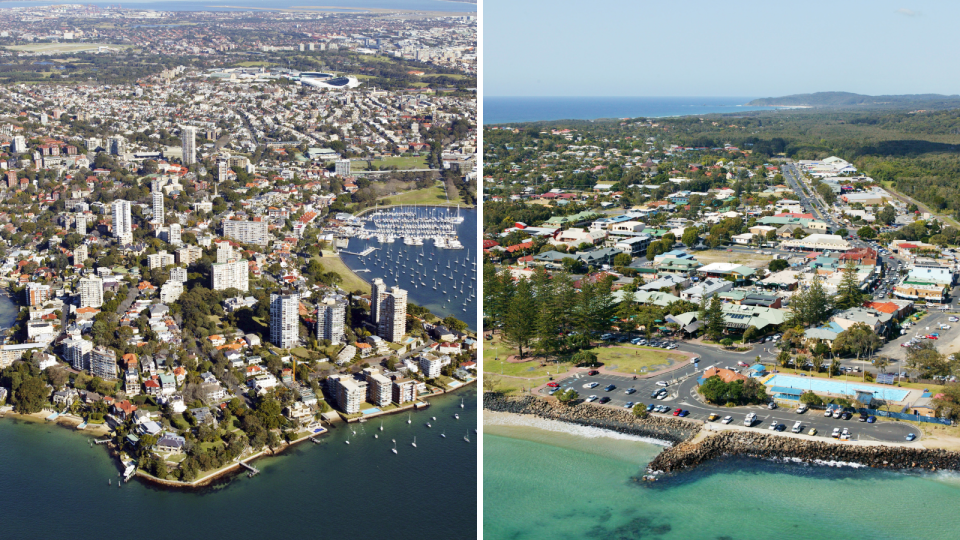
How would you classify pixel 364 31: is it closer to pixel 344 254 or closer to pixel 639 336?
pixel 344 254

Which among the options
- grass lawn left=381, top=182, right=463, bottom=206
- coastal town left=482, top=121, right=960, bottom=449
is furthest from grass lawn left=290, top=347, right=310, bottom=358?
grass lawn left=381, top=182, right=463, bottom=206

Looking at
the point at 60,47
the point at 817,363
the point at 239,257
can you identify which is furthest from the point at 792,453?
the point at 60,47

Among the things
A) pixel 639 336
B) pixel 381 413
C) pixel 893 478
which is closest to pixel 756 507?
pixel 893 478

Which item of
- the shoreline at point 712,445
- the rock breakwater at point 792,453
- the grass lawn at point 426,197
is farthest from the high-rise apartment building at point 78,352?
the grass lawn at point 426,197

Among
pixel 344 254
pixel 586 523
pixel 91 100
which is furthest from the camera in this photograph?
pixel 91 100

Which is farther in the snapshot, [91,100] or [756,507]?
[91,100]

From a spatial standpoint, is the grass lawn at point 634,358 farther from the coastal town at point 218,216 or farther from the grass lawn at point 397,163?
the grass lawn at point 397,163
